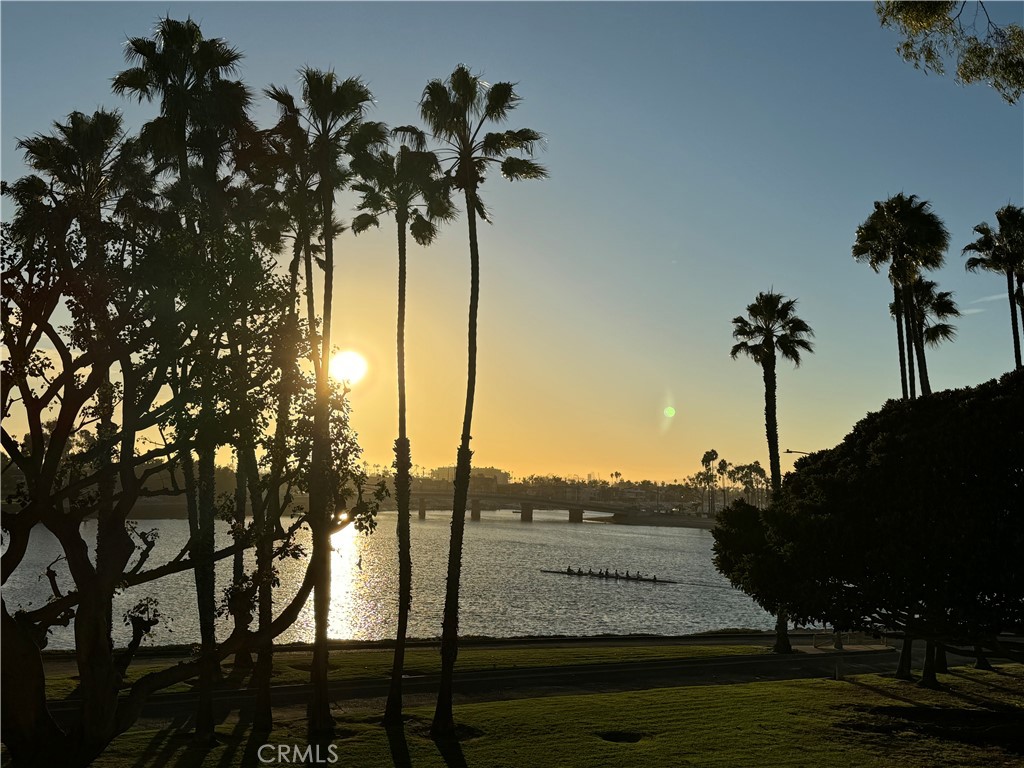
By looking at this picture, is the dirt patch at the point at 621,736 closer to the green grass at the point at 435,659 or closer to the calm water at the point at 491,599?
the green grass at the point at 435,659

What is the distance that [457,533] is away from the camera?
2856 centimetres

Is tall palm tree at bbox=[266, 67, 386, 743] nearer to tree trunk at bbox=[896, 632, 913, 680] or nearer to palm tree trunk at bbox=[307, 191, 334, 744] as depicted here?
palm tree trunk at bbox=[307, 191, 334, 744]

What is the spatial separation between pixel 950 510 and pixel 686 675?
19.1 meters

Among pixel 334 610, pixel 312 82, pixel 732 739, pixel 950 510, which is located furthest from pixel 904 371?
pixel 334 610

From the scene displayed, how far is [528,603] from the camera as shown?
92.9m

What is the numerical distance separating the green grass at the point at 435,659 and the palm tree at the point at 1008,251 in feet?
82.6

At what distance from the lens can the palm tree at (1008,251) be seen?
154 feet

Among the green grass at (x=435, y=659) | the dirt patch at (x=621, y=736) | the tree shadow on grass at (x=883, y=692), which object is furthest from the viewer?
the green grass at (x=435, y=659)

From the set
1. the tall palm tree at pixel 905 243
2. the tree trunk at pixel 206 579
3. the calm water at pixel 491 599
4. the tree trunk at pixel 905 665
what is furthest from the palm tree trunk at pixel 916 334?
the calm water at pixel 491 599

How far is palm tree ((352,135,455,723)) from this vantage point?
30250mm

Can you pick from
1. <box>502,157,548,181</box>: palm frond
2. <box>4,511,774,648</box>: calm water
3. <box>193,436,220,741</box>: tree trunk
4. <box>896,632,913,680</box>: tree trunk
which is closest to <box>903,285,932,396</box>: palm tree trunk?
<box>896,632,913,680</box>: tree trunk

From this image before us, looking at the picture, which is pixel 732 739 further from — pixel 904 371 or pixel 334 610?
pixel 334 610

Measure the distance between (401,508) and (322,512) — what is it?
877 cm

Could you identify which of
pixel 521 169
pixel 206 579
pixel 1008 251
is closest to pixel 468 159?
pixel 521 169
